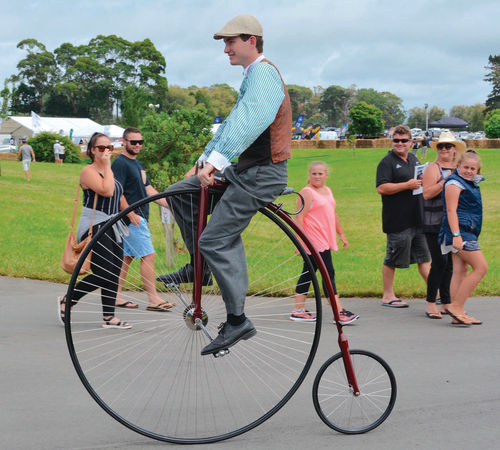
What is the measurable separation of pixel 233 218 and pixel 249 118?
0.58 metres

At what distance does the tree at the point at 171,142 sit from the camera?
12000 millimetres

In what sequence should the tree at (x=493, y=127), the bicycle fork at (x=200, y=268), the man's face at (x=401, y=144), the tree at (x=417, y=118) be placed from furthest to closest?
the tree at (x=417, y=118)
the tree at (x=493, y=127)
the man's face at (x=401, y=144)
the bicycle fork at (x=200, y=268)

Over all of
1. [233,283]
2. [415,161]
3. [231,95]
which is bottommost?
[233,283]

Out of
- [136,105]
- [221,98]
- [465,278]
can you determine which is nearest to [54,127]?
[136,105]

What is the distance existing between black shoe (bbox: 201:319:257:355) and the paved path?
0.55 meters

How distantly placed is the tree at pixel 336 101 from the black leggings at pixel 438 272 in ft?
579

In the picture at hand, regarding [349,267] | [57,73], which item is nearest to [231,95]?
[57,73]

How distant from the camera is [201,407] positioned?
483 centimetres

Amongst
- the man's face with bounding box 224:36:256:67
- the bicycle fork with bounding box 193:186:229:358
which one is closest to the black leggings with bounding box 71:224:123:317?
the bicycle fork with bounding box 193:186:229:358

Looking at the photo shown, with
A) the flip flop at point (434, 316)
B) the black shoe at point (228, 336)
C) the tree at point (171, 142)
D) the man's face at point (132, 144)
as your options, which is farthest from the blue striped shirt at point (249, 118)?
the tree at point (171, 142)

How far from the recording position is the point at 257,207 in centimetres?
420

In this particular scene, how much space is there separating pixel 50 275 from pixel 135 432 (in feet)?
19.4

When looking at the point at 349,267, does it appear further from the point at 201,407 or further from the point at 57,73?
the point at 57,73

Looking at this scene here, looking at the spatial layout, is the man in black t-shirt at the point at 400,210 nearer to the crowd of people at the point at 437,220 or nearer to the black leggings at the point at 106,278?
the crowd of people at the point at 437,220
